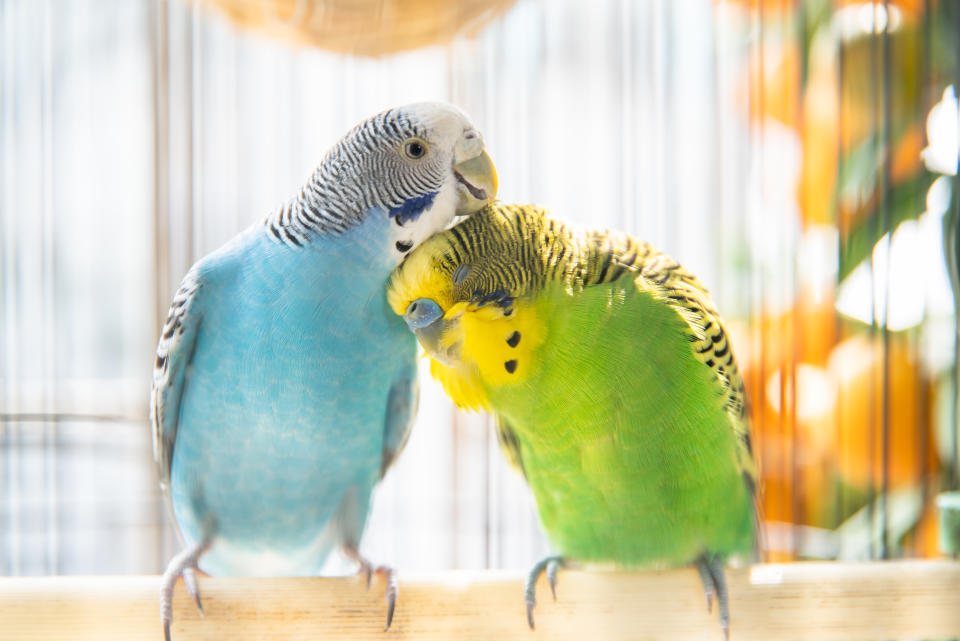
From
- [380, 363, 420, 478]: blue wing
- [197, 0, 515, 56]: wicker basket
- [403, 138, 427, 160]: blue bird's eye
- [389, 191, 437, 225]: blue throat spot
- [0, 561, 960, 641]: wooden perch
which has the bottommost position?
[0, 561, 960, 641]: wooden perch

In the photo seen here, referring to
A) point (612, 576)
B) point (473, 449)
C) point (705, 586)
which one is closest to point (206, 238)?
point (473, 449)

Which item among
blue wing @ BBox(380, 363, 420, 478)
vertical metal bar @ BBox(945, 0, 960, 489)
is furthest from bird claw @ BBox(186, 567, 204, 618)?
vertical metal bar @ BBox(945, 0, 960, 489)

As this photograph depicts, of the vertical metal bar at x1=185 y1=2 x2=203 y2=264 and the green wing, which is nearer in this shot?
the green wing

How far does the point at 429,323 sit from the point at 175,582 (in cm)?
48

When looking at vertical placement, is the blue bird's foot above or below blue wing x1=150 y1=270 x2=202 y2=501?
below

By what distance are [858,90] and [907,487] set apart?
106 cm

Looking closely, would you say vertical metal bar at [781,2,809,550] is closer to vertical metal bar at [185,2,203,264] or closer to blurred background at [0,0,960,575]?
blurred background at [0,0,960,575]

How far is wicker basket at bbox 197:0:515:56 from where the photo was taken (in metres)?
1.01

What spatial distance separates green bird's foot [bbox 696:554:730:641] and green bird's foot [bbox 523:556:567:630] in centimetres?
19

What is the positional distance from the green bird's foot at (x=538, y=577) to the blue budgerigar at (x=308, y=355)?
18 centimetres

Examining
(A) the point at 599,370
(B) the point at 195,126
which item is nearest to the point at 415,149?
(A) the point at 599,370

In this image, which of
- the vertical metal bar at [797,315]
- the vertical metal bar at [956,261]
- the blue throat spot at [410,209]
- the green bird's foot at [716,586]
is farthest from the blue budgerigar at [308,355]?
the vertical metal bar at [956,261]

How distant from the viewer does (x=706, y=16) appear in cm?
138

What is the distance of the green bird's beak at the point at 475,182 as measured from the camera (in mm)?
879
